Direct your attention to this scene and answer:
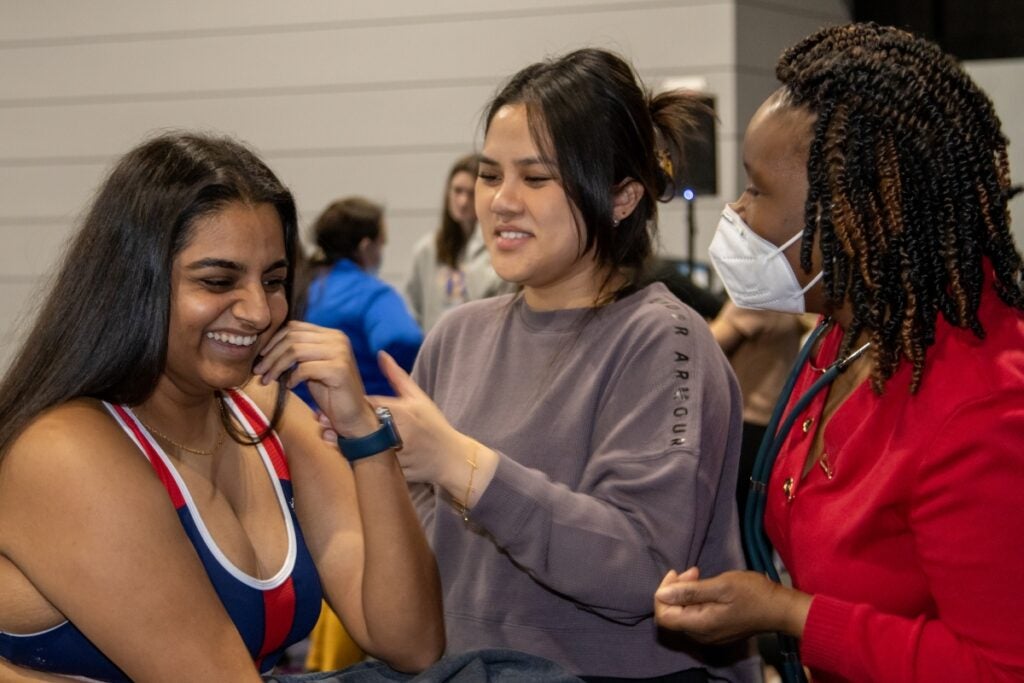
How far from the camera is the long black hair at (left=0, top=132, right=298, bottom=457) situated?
1.65 metres

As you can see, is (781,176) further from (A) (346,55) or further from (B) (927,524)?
(A) (346,55)

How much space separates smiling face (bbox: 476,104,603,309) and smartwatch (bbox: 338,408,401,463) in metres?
0.32

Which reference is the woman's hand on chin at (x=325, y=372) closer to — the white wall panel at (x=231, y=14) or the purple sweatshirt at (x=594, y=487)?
the purple sweatshirt at (x=594, y=487)

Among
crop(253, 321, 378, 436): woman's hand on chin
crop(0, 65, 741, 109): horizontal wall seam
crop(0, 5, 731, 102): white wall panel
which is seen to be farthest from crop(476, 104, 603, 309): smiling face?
crop(0, 65, 741, 109): horizontal wall seam

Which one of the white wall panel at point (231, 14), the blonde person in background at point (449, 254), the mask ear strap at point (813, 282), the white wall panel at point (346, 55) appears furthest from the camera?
the white wall panel at point (231, 14)

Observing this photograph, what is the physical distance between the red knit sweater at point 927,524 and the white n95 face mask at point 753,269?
0.51 feet

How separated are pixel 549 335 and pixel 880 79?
663 millimetres

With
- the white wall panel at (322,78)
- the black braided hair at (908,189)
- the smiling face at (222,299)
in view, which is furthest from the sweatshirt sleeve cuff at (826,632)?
the white wall panel at (322,78)

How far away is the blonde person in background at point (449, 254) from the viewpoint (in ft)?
17.5

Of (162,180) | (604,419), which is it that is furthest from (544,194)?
(162,180)

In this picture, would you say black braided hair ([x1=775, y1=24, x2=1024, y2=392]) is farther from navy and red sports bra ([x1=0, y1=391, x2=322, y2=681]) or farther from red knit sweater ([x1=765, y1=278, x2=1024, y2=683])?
navy and red sports bra ([x1=0, y1=391, x2=322, y2=681])

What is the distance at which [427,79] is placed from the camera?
6.96 meters

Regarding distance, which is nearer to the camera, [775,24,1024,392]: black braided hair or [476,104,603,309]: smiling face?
[775,24,1024,392]: black braided hair

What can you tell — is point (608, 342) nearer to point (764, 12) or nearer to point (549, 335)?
point (549, 335)
